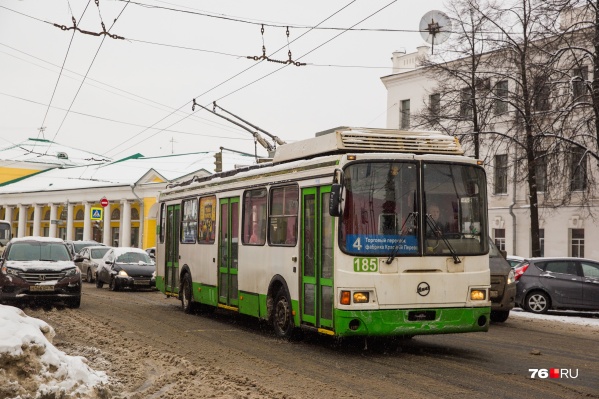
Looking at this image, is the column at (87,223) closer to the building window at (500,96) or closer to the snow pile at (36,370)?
the building window at (500,96)

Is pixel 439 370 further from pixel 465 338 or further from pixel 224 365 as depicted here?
pixel 465 338

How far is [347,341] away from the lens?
1382cm

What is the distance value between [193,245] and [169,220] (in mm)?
2452

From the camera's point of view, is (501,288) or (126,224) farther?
(126,224)

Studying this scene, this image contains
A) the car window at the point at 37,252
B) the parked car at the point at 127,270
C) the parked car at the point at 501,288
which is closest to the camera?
the parked car at the point at 501,288

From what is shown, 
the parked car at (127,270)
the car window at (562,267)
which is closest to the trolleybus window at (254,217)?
the car window at (562,267)

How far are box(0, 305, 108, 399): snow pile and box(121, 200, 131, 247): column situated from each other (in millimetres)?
58580

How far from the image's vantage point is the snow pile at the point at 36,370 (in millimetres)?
7512

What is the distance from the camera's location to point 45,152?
88.6m

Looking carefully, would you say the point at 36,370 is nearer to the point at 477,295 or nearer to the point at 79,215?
the point at 477,295

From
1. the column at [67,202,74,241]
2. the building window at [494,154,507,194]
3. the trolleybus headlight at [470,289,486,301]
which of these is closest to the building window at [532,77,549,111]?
the building window at [494,154,507,194]

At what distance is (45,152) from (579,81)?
70121 mm

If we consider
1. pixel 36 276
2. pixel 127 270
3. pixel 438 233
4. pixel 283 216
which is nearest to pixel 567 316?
pixel 283 216

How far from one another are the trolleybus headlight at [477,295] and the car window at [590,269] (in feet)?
33.1
